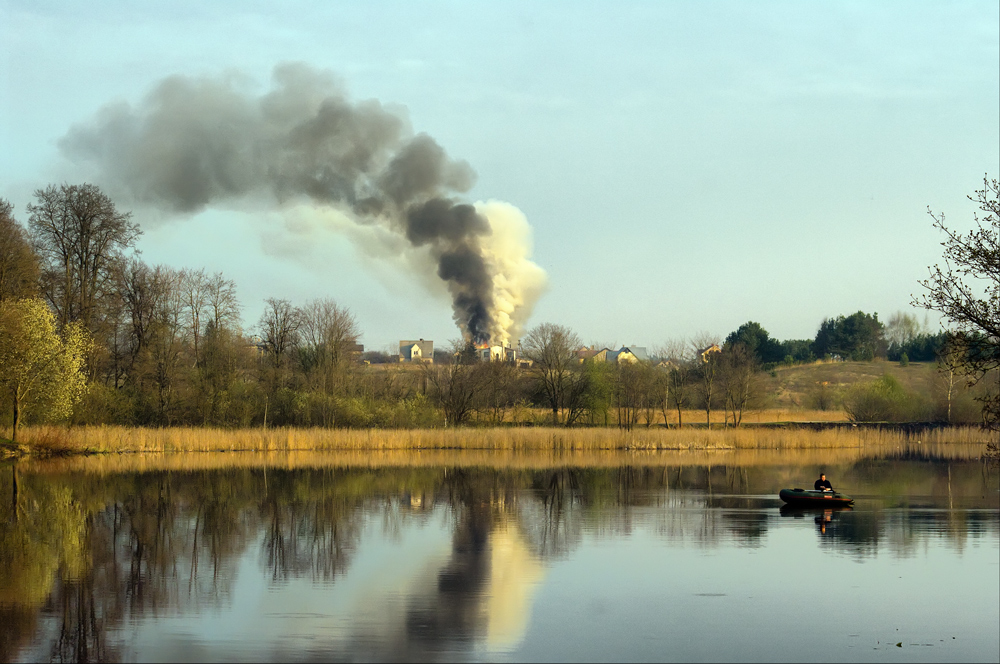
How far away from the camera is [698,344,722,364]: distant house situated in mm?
61812

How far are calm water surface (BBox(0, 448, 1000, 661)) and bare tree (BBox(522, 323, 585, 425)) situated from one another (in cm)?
2629

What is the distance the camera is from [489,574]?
49.6ft

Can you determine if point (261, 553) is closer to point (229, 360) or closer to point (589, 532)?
point (589, 532)

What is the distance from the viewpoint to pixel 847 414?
62844 mm

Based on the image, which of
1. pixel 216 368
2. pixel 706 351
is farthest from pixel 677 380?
pixel 216 368

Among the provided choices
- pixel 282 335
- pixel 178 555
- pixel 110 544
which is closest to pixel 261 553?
pixel 178 555

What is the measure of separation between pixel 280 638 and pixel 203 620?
1.49 metres

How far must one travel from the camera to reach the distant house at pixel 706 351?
61.8 metres

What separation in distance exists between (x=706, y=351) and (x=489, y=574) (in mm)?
51704

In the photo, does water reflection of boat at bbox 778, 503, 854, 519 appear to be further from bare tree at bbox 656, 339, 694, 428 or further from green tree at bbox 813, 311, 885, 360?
green tree at bbox 813, 311, 885, 360

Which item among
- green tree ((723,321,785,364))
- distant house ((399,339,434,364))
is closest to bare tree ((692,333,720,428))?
green tree ((723,321,785,364))

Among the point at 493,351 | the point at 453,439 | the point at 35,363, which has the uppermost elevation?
the point at 493,351

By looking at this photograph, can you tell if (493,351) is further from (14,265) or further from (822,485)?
(822,485)

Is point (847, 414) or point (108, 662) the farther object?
point (847, 414)
